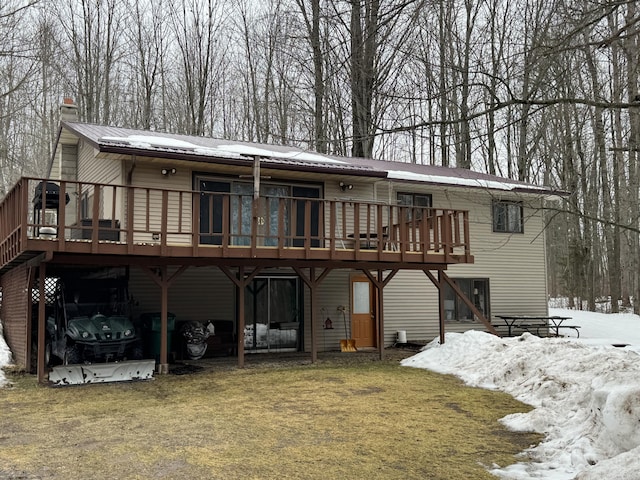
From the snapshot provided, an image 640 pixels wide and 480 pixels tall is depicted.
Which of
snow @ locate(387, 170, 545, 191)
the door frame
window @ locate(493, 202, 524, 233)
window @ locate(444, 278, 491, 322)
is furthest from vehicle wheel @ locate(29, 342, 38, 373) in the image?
window @ locate(493, 202, 524, 233)

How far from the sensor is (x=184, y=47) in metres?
27.9

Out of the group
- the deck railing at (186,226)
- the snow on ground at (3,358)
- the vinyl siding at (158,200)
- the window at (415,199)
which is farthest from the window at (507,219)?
the snow on ground at (3,358)

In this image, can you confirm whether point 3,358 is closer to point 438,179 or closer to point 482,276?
point 438,179

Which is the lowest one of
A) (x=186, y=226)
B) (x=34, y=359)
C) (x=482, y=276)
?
(x=34, y=359)

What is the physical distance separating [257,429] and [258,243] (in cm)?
671

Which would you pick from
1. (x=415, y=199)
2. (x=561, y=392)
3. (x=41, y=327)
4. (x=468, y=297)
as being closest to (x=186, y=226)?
(x=41, y=327)

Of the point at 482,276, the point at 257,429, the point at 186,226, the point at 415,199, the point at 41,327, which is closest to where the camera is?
the point at 257,429

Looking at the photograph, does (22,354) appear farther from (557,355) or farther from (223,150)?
(557,355)

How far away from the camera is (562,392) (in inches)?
314

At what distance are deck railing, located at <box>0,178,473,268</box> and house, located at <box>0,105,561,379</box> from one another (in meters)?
0.03

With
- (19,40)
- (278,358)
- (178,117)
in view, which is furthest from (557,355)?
(178,117)

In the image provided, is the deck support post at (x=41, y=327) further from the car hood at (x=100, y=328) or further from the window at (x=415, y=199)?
the window at (x=415, y=199)

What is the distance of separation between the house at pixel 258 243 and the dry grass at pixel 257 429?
1.85m

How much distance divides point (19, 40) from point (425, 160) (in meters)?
20.7
